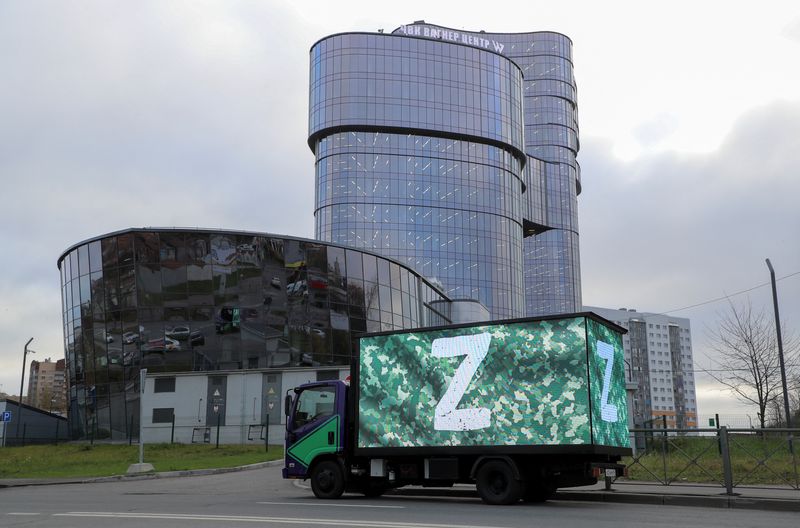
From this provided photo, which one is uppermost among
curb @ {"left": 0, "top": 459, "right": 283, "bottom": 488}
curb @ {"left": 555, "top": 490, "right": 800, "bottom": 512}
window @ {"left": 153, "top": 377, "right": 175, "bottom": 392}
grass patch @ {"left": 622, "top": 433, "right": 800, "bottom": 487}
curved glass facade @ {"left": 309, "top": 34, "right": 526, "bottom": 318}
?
curved glass facade @ {"left": 309, "top": 34, "right": 526, "bottom": 318}

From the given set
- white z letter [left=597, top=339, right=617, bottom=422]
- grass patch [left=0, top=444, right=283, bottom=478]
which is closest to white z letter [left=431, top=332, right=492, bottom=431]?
white z letter [left=597, top=339, right=617, bottom=422]

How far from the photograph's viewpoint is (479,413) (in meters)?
14.7

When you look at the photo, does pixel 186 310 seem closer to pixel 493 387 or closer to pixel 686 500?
pixel 493 387

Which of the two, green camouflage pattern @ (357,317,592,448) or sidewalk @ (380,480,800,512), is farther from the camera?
sidewalk @ (380,480,800,512)

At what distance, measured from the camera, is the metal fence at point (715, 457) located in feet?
54.6

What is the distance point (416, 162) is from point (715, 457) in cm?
10675

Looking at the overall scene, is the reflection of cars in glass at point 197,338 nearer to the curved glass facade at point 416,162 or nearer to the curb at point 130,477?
the curb at point 130,477

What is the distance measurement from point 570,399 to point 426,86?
113527 millimetres

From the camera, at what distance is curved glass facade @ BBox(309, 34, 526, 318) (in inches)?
4683

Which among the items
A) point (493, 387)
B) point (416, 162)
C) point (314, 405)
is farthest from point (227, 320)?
point (416, 162)

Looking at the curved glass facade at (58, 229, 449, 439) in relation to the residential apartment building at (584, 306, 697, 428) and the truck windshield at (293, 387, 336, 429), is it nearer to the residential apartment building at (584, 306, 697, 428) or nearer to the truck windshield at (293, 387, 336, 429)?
the truck windshield at (293, 387, 336, 429)

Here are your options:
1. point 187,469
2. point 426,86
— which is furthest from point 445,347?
point 426,86

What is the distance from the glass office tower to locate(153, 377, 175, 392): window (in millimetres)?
74233

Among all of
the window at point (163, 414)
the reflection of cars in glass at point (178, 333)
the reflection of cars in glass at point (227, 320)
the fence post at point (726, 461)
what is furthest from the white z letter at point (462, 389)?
the reflection of cars in glass at point (178, 333)
